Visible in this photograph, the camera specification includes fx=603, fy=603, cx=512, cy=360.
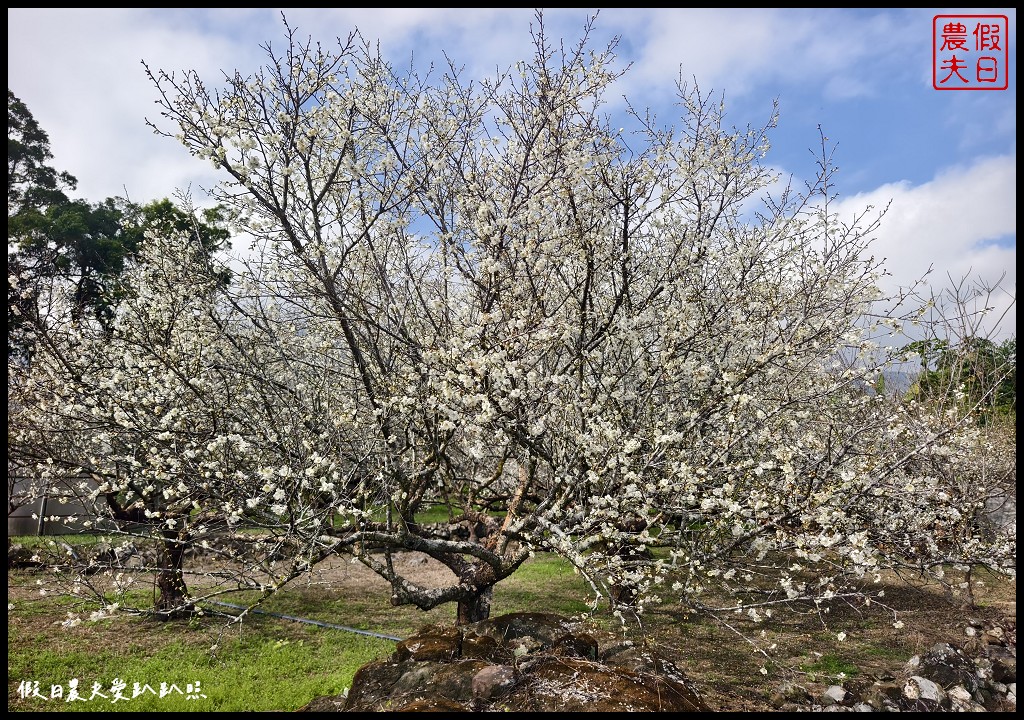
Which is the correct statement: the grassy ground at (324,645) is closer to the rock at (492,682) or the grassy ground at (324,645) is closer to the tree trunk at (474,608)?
the tree trunk at (474,608)

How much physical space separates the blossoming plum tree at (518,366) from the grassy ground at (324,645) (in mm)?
1281

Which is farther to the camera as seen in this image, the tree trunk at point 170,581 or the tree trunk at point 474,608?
the tree trunk at point 170,581

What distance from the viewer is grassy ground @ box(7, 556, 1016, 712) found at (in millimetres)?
6367

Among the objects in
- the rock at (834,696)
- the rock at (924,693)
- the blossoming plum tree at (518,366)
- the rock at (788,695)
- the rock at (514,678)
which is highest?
the blossoming plum tree at (518,366)

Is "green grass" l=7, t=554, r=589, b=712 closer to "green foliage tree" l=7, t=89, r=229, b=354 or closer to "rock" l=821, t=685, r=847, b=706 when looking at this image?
"rock" l=821, t=685, r=847, b=706

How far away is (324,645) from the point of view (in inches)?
311

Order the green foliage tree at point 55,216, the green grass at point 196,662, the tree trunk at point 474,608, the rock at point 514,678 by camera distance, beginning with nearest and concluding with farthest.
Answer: the rock at point 514,678 < the green grass at point 196,662 < the tree trunk at point 474,608 < the green foliage tree at point 55,216

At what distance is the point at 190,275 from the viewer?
7551 mm

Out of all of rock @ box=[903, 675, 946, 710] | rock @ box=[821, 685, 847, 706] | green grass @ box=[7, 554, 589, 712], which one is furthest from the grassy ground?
rock @ box=[903, 675, 946, 710]

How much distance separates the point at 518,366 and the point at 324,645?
4919 mm

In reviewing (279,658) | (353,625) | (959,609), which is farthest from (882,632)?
(279,658)

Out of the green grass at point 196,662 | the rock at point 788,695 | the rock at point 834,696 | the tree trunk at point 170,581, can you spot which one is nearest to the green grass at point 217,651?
the green grass at point 196,662

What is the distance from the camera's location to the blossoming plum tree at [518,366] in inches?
235

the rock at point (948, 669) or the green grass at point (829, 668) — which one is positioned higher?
the rock at point (948, 669)
